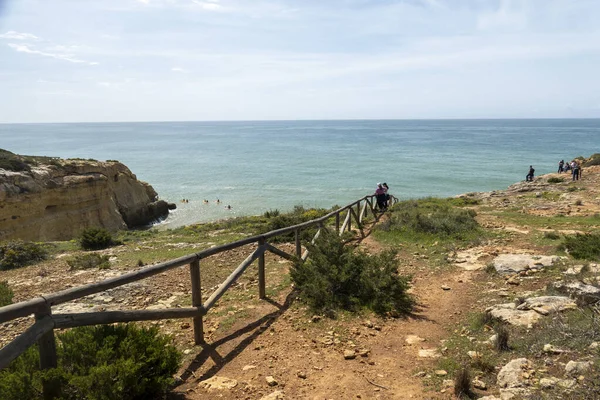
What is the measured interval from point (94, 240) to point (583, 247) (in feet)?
53.5

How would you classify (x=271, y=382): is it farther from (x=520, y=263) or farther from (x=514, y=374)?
(x=520, y=263)

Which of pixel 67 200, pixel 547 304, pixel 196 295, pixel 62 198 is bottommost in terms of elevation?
pixel 67 200

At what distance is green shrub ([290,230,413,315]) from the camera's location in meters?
6.74

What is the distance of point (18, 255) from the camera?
→ 1270 centimetres

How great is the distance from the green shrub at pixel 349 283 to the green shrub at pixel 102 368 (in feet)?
10.1

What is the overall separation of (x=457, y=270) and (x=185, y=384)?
6.75m

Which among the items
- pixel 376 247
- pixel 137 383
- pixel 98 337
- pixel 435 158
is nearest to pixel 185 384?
pixel 137 383

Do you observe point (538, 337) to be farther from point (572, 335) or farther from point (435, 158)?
point (435, 158)

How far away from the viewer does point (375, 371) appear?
484cm

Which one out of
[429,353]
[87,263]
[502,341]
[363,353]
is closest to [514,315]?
[502,341]

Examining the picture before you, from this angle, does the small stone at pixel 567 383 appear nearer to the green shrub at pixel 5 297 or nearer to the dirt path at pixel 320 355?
the dirt path at pixel 320 355

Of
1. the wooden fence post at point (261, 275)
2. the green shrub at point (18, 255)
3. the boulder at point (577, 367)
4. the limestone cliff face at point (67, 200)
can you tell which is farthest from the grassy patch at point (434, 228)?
the limestone cliff face at point (67, 200)

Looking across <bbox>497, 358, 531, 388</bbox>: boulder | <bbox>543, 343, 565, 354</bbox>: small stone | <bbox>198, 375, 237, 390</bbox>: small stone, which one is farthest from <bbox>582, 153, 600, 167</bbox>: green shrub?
<bbox>198, 375, 237, 390</bbox>: small stone

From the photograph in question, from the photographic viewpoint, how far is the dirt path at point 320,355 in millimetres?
4441
